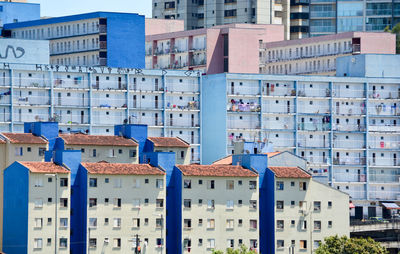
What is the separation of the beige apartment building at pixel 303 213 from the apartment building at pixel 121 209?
14519 mm

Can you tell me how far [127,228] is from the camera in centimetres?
15925

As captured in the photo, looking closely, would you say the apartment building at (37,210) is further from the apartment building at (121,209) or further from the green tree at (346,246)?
the green tree at (346,246)

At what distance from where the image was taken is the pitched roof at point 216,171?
536ft

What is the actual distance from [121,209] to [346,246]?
85.7 ft

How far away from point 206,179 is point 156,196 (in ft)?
20.7

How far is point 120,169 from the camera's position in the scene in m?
161

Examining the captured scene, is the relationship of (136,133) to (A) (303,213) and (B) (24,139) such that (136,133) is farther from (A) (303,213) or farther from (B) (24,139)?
(A) (303,213)

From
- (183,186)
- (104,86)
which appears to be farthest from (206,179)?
(104,86)

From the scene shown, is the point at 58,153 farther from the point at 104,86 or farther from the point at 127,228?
the point at 104,86

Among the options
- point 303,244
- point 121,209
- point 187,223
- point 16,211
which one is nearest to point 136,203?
point 121,209

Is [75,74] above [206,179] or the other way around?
above

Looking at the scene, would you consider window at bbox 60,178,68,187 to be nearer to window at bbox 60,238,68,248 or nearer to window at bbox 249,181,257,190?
window at bbox 60,238,68,248

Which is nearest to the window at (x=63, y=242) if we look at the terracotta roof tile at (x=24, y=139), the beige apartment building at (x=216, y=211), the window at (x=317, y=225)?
the beige apartment building at (x=216, y=211)

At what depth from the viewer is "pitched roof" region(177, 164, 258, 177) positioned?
163 meters
